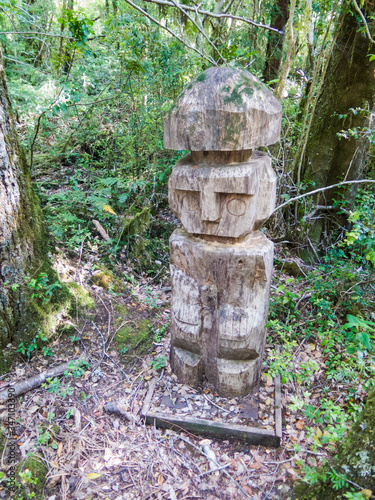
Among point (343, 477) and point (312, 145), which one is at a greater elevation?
point (312, 145)

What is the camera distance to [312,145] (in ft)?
15.6

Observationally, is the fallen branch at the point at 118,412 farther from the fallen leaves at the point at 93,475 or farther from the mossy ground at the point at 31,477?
the mossy ground at the point at 31,477

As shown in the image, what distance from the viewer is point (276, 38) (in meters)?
6.45

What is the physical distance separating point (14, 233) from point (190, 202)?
1672 mm

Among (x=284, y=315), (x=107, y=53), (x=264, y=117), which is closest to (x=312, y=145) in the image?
(x=284, y=315)

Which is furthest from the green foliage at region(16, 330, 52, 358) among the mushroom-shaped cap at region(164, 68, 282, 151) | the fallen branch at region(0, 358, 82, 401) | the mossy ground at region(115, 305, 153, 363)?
the mushroom-shaped cap at region(164, 68, 282, 151)

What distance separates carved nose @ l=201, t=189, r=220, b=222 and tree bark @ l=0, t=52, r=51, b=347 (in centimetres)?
176

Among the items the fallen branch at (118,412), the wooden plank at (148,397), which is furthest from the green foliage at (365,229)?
the fallen branch at (118,412)

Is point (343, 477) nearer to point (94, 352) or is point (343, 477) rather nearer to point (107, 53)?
point (94, 352)

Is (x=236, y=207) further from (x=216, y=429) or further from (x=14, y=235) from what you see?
(x=14, y=235)

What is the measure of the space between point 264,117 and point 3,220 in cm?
232

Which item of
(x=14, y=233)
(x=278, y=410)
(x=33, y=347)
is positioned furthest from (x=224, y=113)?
(x=33, y=347)

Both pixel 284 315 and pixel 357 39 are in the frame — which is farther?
pixel 357 39

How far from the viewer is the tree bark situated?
2.77 m
